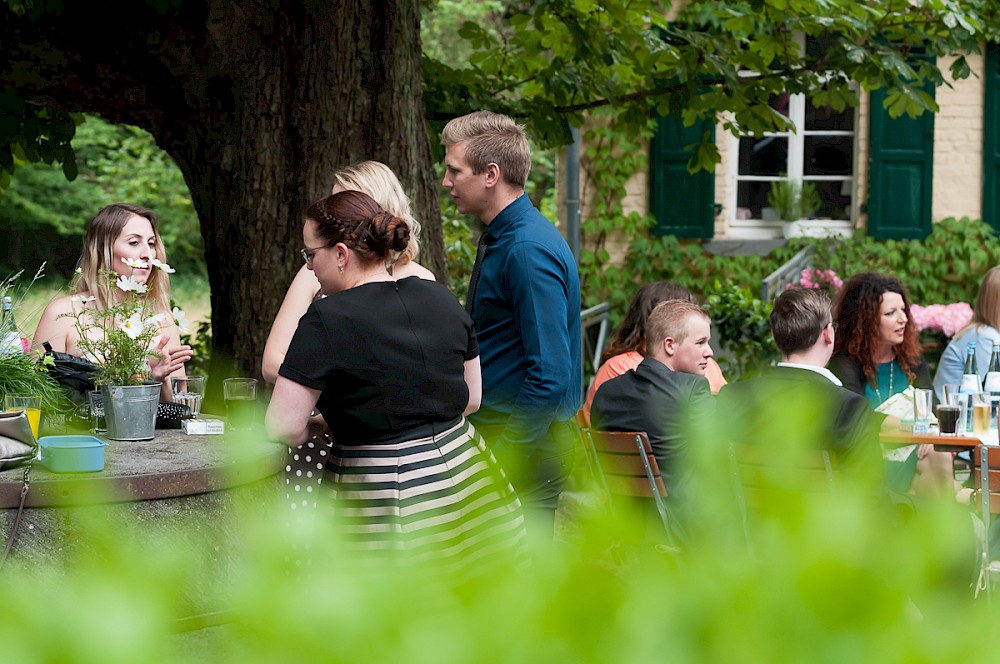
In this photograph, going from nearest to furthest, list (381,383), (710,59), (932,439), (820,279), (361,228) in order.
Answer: (381,383), (361,228), (932,439), (710,59), (820,279)

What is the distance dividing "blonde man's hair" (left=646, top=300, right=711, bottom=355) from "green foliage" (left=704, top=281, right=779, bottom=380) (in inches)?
138

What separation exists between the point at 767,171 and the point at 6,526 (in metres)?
10.3

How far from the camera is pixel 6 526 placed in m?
2.75

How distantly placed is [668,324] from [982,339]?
207cm

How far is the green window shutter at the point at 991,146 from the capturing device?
11102 millimetres

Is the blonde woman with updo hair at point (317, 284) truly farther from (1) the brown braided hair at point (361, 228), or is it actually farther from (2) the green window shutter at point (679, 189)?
(2) the green window shutter at point (679, 189)

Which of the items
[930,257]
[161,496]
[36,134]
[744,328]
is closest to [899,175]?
[930,257]

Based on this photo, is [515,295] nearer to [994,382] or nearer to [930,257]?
[994,382]

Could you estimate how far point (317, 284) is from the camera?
10.9ft

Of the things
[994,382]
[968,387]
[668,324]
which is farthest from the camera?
[994,382]

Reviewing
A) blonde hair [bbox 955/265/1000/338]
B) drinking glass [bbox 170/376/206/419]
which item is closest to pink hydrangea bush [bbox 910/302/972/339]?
blonde hair [bbox 955/265/1000/338]

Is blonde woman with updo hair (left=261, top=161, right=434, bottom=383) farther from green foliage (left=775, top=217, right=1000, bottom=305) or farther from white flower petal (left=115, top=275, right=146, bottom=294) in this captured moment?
green foliage (left=775, top=217, right=1000, bottom=305)

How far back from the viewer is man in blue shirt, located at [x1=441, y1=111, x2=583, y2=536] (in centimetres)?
312

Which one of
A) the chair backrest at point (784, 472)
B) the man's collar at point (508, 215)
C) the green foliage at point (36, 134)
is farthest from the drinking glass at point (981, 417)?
the chair backrest at point (784, 472)
